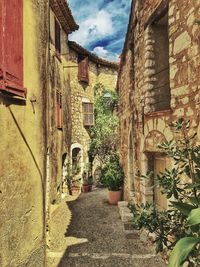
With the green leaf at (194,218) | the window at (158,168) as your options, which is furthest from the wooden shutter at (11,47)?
the window at (158,168)

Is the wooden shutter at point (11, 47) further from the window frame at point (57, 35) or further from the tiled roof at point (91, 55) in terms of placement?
the tiled roof at point (91, 55)

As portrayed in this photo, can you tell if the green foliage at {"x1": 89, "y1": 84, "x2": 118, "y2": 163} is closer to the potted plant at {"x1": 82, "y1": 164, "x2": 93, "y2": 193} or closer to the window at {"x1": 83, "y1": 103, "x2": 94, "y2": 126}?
the window at {"x1": 83, "y1": 103, "x2": 94, "y2": 126}

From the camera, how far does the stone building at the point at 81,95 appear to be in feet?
46.8

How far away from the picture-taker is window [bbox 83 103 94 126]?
15.1 metres

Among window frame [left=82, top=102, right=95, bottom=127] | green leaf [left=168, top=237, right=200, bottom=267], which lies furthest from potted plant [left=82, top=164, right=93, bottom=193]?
green leaf [left=168, top=237, right=200, bottom=267]

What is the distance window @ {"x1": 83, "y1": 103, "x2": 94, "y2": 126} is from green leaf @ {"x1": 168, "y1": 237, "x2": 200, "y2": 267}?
43.9 ft

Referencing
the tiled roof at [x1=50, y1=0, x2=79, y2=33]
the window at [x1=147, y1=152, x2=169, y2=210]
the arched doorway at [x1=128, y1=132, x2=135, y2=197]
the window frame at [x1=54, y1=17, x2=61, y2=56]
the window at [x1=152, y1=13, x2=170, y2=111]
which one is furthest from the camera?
the window frame at [x1=54, y1=17, x2=61, y2=56]

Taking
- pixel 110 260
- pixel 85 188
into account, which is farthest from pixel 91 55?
pixel 110 260

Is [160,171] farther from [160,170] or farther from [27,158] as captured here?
[27,158]

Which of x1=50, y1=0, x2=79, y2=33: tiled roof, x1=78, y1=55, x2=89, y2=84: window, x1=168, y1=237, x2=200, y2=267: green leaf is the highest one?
x1=50, y1=0, x2=79, y2=33: tiled roof

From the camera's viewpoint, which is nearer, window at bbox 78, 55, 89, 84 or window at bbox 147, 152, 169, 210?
window at bbox 147, 152, 169, 210

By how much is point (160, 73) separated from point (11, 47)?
3.68m

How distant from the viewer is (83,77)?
48.4 ft

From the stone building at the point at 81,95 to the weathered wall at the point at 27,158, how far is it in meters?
9.68
